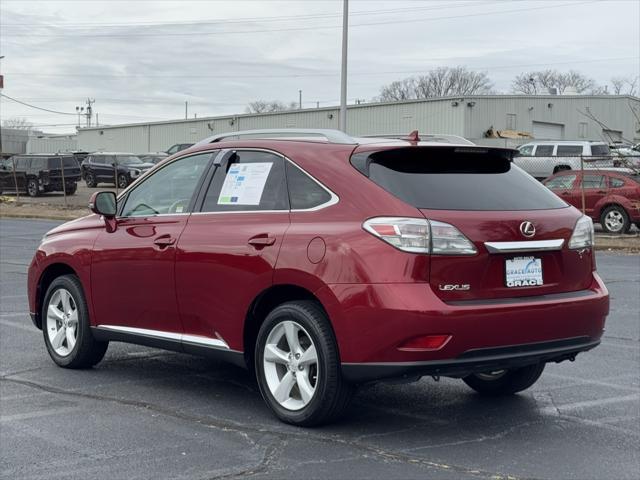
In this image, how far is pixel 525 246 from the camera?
17.1 feet

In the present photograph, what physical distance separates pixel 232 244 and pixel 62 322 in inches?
88.4

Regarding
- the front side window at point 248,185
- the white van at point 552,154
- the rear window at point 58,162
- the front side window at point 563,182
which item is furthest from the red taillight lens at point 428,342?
the rear window at point 58,162

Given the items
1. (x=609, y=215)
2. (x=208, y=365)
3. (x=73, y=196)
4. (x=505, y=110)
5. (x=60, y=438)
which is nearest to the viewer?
(x=60, y=438)

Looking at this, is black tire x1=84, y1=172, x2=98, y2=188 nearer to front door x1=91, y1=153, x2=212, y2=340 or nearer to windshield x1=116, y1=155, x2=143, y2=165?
windshield x1=116, y1=155, x2=143, y2=165

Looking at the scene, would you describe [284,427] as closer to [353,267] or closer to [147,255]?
[353,267]

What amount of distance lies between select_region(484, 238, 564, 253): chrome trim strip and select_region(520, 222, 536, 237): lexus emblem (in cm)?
5

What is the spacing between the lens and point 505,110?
51.0 meters

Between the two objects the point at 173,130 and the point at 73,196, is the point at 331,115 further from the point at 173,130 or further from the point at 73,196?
the point at 73,196

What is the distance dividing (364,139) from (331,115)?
49.7 metres

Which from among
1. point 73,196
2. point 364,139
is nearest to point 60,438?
point 364,139

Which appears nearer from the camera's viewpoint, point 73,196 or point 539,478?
point 539,478

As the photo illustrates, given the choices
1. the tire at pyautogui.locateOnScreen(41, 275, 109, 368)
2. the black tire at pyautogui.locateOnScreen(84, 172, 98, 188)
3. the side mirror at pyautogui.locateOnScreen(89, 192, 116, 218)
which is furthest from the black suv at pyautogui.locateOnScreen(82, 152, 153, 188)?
the side mirror at pyautogui.locateOnScreen(89, 192, 116, 218)

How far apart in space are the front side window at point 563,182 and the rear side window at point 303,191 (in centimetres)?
1846

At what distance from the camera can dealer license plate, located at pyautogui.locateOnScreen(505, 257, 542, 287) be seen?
203 inches
